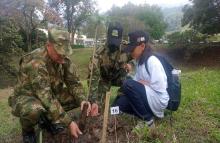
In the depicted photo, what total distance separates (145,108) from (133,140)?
19.5 inches

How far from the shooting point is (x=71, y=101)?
5.08m

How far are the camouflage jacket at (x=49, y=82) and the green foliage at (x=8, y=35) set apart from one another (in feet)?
50.5

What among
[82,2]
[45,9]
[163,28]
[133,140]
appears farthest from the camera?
[82,2]

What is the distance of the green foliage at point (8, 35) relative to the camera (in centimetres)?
1969

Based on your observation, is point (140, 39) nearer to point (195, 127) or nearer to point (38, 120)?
point (195, 127)

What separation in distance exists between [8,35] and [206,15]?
375 inches

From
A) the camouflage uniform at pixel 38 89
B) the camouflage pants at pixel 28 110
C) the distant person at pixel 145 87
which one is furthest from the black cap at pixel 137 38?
the camouflage pants at pixel 28 110

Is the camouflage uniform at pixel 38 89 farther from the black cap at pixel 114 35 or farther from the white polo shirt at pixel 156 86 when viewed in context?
the black cap at pixel 114 35

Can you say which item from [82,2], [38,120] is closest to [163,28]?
[82,2]

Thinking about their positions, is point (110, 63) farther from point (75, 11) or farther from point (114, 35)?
point (75, 11)

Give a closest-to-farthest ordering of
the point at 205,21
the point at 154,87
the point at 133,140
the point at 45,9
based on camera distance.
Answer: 1. the point at 133,140
2. the point at 154,87
3. the point at 205,21
4. the point at 45,9

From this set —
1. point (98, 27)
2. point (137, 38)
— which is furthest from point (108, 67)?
point (137, 38)

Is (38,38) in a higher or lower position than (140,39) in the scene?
lower

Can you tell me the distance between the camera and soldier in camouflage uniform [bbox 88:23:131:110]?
223 inches
